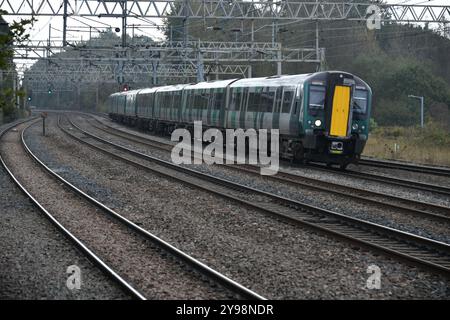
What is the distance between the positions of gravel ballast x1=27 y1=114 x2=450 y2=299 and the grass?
40.0 feet

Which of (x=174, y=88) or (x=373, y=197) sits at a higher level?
(x=174, y=88)

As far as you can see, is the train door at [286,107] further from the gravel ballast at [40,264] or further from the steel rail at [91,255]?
the gravel ballast at [40,264]

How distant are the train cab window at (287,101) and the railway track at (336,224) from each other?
12.6 ft

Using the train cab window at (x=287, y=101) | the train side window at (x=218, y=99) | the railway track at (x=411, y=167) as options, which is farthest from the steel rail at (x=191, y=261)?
the train side window at (x=218, y=99)

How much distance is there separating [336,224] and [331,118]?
347 inches

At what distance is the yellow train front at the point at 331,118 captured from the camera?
1934cm

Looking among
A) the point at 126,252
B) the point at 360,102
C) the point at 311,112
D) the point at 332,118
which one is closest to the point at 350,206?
the point at 126,252

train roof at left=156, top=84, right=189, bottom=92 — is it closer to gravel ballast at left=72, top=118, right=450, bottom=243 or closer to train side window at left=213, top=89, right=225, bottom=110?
train side window at left=213, top=89, right=225, bottom=110

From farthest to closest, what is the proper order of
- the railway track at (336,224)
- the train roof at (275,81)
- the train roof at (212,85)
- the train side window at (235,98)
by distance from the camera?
the train roof at (212,85), the train side window at (235,98), the train roof at (275,81), the railway track at (336,224)

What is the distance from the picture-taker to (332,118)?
63.9ft

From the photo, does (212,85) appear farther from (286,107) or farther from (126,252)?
(126,252)

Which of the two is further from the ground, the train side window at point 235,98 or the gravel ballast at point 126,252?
the train side window at point 235,98

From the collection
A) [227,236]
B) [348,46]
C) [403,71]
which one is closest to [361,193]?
[227,236]
